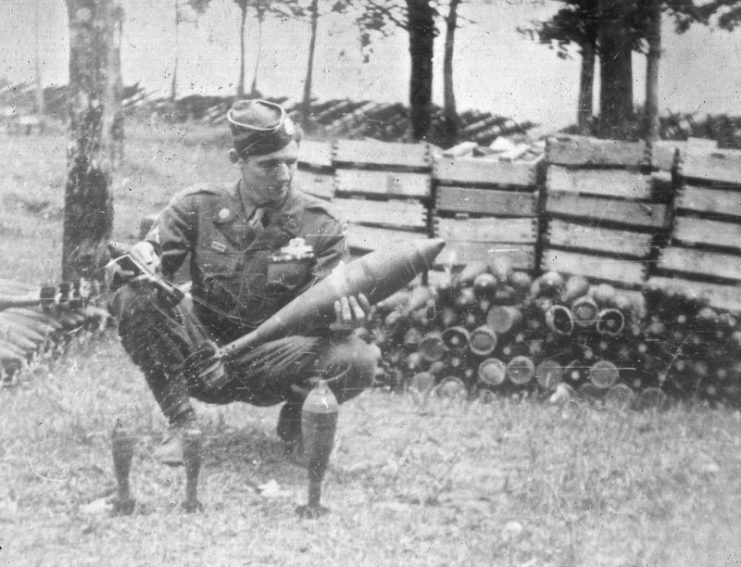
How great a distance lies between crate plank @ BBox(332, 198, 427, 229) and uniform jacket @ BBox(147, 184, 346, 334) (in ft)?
6.21

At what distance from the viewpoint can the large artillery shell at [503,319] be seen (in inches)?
215

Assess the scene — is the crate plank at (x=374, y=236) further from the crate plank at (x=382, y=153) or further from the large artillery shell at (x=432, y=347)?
the large artillery shell at (x=432, y=347)

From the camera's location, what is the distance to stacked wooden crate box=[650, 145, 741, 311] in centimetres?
543

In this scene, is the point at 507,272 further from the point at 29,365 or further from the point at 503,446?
the point at 29,365

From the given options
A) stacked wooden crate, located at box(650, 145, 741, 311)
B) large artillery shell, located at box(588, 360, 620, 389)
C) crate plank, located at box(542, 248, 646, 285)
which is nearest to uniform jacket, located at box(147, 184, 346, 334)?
large artillery shell, located at box(588, 360, 620, 389)

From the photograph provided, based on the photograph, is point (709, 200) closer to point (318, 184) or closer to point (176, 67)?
point (318, 184)

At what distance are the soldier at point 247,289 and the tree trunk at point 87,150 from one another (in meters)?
1.97

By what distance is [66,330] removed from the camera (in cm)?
553

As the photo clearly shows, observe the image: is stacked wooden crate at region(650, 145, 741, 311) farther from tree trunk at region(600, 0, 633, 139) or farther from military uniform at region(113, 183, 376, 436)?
military uniform at region(113, 183, 376, 436)

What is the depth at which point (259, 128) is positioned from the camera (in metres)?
3.97

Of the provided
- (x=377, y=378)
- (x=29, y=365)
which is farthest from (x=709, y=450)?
(x=29, y=365)

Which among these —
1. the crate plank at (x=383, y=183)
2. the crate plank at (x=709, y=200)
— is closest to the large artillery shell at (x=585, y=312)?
the crate plank at (x=709, y=200)

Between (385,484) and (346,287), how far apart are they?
925mm

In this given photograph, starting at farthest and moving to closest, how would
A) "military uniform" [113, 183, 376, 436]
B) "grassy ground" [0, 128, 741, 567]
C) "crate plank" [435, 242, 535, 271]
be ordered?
1. "crate plank" [435, 242, 535, 271]
2. "military uniform" [113, 183, 376, 436]
3. "grassy ground" [0, 128, 741, 567]
